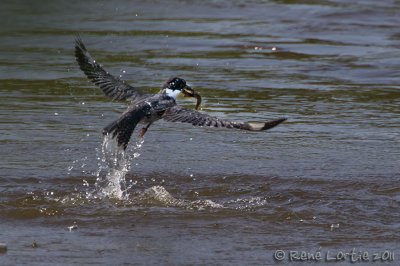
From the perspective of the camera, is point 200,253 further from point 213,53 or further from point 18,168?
point 213,53

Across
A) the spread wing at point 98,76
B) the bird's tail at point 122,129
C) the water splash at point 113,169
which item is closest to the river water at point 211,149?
the water splash at point 113,169

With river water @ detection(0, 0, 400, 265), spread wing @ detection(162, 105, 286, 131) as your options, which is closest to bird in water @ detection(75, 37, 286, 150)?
spread wing @ detection(162, 105, 286, 131)

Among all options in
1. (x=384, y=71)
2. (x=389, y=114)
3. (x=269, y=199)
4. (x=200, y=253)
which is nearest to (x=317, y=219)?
(x=269, y=199)

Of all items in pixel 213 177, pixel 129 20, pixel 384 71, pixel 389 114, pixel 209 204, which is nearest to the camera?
pixel 209 204

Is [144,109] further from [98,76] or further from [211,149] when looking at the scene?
[211,149]

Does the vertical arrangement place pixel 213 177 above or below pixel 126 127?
below

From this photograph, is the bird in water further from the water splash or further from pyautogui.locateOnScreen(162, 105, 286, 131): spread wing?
the water splash

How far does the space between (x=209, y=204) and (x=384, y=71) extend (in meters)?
5.71

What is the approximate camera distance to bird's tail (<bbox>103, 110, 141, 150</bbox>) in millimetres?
7574

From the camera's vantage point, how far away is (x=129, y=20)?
55.5 feet

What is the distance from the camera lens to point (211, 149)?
9.16 meters

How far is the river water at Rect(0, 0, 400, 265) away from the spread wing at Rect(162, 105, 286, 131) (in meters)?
0.57

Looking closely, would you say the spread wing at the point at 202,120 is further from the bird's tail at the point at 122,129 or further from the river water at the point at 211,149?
the river water at the point at 211,149

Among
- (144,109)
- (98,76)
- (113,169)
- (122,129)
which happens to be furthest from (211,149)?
(122,129)
